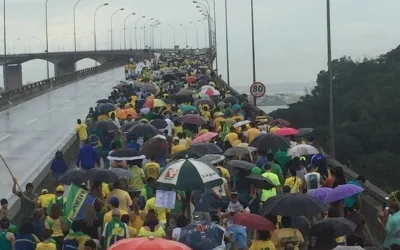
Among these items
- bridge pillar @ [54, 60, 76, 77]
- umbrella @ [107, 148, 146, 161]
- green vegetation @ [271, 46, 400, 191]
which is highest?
bridge pillar @ [54, 60, 76, 77]

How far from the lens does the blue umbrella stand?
31.3 feet

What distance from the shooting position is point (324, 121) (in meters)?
74.4

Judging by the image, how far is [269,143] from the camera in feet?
51.2

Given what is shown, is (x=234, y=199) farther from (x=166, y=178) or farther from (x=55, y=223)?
(x=55, y=223)

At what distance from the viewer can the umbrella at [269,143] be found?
613 inches

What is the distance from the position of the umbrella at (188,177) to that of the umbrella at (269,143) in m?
3.88

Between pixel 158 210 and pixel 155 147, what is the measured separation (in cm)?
385

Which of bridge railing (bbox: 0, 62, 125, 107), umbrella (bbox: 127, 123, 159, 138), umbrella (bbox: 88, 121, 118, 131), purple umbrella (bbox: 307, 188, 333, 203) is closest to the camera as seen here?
purple umbrella (bbox: 307, 188, 333, 203)

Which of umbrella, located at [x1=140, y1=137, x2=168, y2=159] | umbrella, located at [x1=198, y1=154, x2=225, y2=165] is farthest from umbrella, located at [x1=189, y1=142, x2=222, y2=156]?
umbrella, located at [x1=198, y1=154, x2=225, y2=165]

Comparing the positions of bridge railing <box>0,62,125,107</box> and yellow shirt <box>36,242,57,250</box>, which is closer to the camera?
yellow shirt <box>36,242,57,250</box>

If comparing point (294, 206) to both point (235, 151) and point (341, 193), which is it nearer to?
point (341, 193)

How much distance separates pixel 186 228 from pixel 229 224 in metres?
1.51

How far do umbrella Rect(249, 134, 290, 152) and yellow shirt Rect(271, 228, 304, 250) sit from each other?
5385 mm

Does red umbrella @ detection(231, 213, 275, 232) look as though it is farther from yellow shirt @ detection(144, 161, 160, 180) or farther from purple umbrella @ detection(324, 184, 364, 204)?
yellow shirt @ detection(144, 161, 160, 180)
